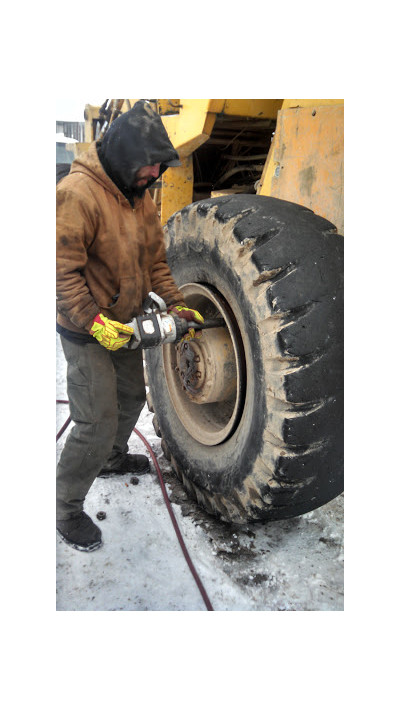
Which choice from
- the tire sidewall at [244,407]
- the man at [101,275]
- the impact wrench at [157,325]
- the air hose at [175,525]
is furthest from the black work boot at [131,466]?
the impact wrench at [157,325]

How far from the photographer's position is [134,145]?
172cm

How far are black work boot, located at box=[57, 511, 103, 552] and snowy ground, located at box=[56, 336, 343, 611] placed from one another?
3cm

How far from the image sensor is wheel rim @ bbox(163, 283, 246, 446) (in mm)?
1883

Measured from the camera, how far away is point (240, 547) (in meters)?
1.99

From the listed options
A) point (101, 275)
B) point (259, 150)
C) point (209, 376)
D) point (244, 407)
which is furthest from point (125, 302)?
point (259, 150)

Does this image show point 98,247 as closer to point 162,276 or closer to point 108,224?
point 108,224

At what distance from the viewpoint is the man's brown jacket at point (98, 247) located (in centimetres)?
168

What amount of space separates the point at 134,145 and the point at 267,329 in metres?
0.79

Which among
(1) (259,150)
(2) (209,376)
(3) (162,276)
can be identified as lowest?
(2) (209,376)

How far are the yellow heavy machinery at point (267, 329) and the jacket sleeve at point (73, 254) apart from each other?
1.52 ft

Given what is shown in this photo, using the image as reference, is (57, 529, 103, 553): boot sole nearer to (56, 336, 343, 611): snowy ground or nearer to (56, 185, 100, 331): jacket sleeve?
(56, 336, 343, 611): snowy ground

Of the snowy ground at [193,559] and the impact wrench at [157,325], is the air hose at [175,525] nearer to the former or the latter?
the snowy ground at [193,559]
